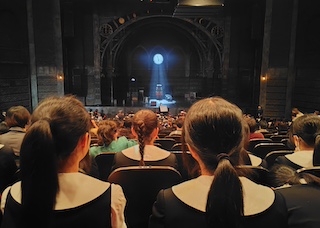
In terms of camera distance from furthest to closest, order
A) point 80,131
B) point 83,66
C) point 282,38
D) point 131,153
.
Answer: point 83,66
point 282,38
point 131,153
point 80,131

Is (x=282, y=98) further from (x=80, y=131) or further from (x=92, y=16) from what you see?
(x=80, y=131)

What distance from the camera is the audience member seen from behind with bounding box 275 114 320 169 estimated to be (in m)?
2.22

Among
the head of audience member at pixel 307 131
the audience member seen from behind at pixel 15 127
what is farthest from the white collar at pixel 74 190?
the audience member seen from behind at pixel 15 127

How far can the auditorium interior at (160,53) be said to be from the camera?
11.5 m

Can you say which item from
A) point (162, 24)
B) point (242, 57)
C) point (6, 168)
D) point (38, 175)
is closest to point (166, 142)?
point (6, 168)

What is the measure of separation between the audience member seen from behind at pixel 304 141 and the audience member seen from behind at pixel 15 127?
2.53 meters

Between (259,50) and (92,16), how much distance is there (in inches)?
347

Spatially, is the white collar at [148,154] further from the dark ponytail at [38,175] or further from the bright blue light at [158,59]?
the bright blue light at [158,59]

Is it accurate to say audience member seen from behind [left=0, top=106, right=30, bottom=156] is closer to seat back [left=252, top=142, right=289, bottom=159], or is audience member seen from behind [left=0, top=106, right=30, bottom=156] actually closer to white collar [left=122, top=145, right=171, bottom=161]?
white collar [left=122, top=145, right=171, bottom=161]

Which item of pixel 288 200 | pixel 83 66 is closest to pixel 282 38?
pixel 83 66

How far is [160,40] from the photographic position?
21.2 m

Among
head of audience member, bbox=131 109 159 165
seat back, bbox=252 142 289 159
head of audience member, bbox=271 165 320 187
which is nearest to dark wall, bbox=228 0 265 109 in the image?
seat back, bbox=252 142 289 159

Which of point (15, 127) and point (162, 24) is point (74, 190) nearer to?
point (15, 127)

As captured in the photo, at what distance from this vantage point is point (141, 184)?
2.12 meters
